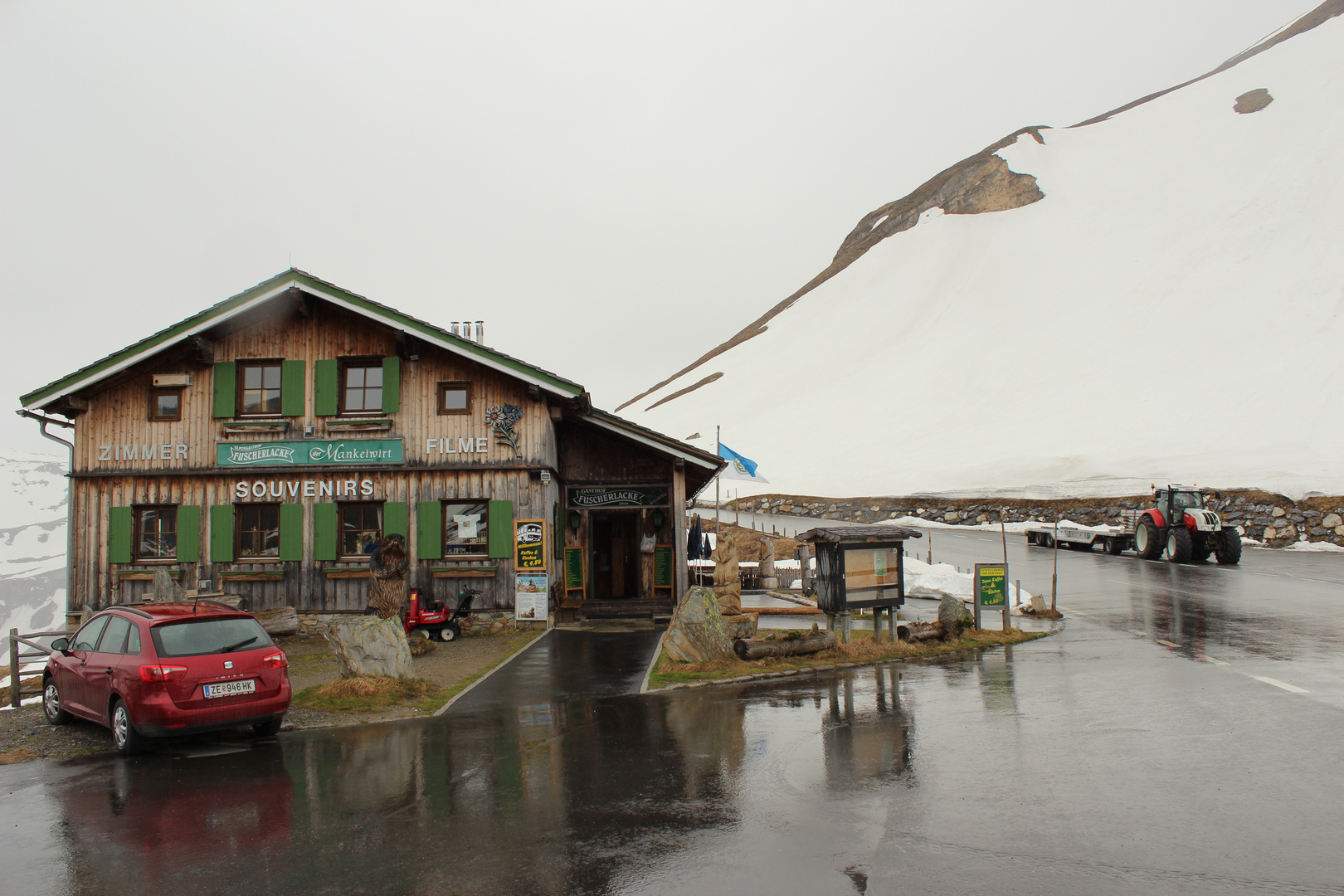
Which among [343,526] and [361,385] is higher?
[361,385]

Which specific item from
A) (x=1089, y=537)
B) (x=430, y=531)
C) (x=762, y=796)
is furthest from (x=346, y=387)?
(x=1089, y=537)

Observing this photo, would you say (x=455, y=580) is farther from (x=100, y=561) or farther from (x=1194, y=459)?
(x=1194, y=459)

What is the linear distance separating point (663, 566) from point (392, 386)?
24.6 feet

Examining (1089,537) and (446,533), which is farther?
(1089,537)

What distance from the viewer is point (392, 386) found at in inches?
748

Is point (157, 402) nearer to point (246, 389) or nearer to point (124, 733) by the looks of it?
point (246, 389)

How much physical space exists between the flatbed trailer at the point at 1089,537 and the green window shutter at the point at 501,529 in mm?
21222

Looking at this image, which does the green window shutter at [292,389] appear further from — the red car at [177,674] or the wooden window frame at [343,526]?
the red car at [177,674]

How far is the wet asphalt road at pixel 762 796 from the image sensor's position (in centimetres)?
525

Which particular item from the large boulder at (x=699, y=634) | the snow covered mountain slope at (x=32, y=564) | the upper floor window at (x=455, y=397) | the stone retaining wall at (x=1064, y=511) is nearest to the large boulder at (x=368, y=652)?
the large boulder at (x=699, y=634)

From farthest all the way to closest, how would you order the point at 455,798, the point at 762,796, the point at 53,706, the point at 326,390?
Result: the point at 326,390, the point at 53,706, the point at 455,798, the point at 762,796

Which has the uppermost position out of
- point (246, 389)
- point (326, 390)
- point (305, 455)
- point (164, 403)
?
point (246, 389)

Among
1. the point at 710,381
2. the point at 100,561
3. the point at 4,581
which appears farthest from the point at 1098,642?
the point at 4,581

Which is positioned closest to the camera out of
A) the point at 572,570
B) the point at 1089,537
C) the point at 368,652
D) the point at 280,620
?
the point at 368,652
